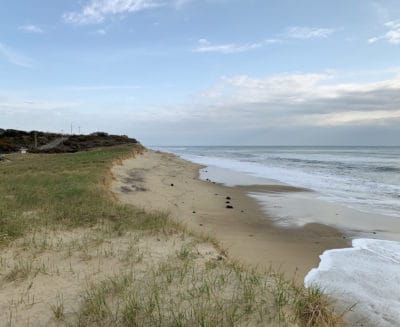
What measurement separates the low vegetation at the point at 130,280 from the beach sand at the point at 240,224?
4.95 feet

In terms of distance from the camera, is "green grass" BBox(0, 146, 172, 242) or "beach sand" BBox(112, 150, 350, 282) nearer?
"beach sand" BBox(112, 150, 350, 282)

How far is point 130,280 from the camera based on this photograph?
4734mm

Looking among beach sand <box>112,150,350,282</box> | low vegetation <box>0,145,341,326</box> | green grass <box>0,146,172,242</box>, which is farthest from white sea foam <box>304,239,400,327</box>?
green grass <box>0,146,172,242</box>

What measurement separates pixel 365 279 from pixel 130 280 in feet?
12.9

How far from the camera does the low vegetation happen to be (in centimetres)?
391

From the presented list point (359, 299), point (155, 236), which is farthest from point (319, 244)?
point (155, 236)

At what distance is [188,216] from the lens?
1167 centimetres

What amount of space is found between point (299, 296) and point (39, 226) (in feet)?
18.0

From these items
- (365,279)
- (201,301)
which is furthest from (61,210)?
(365,279)

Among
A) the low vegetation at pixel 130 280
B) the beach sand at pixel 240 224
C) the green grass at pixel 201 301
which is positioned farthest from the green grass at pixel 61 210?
the green grass at pixel 201 301

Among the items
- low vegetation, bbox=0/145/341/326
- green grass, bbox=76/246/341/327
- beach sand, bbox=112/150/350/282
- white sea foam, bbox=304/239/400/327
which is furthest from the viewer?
beach sand, bbox=112/150/350/282

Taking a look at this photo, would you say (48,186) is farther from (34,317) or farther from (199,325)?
(199,325)

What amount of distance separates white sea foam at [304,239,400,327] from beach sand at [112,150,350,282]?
34 cm

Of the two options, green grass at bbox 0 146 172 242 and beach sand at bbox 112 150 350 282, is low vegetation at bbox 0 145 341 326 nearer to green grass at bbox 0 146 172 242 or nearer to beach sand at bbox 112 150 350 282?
green grass at bbox 0 146 172 242
